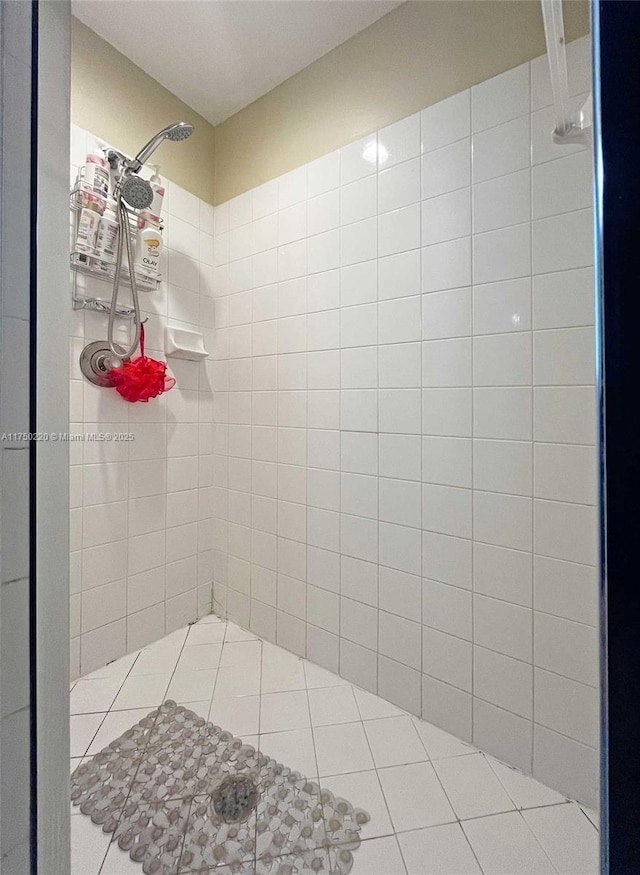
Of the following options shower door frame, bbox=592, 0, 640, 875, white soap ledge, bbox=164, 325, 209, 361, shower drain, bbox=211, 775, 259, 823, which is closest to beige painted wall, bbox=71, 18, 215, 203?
white soap ledge, bbox=164, 325, 209, 361

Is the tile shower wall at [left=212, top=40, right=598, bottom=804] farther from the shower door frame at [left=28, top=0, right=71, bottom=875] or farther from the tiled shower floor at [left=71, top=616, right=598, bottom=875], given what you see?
the shower door frame at [left=28, top=0, right=71, bottom=875]

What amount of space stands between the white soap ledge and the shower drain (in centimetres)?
141

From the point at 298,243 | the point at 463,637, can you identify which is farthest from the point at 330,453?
the point at 298,243

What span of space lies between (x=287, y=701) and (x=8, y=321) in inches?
53.3

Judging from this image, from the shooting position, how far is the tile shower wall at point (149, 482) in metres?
1.40

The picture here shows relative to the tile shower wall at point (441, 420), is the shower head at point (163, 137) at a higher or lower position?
higher

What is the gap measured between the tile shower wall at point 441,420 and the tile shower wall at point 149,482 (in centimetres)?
25

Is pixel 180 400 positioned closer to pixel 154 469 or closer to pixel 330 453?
pixel 154 469

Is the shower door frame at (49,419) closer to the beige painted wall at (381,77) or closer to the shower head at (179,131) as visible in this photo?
the shower head at (179,131)

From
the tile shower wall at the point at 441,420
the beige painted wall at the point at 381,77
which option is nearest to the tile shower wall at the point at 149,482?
the tile shower wall at the point at 441,420

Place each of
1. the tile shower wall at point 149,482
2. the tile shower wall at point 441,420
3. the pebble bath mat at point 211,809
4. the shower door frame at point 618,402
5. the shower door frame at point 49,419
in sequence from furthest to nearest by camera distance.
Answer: the tile shower wall at point 149,482, the tile shower wall at point 441,420, the pebble bath mat at point 211,809, the shower door frame at point 49,419, the shower door frame at point 618,402

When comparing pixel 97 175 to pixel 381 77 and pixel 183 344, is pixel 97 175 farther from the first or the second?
pixel 381 77

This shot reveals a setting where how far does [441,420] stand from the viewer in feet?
3.95

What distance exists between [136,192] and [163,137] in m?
0.20
